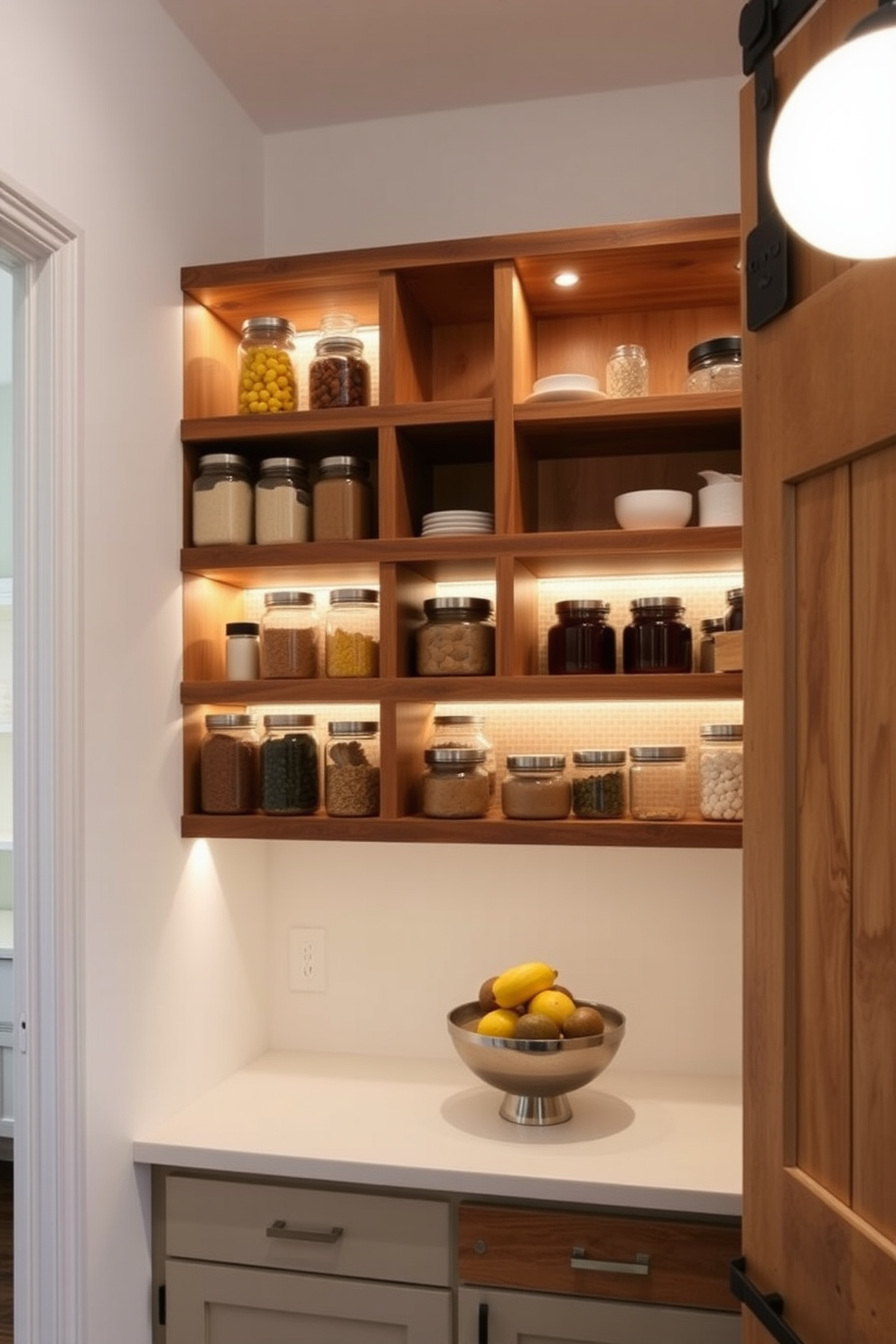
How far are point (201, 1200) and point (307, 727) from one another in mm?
823

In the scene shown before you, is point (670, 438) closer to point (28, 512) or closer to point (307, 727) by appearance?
point (307, 727)

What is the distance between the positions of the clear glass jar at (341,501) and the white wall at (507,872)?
0.61 metres

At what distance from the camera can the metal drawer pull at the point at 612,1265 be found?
1.68 meters

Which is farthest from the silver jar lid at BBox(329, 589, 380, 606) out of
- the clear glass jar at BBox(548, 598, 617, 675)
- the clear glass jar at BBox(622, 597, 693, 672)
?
the clear glass jar at BBox(622, 597, 693, 672)

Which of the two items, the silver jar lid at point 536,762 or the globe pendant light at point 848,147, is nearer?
the globe pendant light at point 848,147

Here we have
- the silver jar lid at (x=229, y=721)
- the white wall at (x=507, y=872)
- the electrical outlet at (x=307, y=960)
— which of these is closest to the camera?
the silver jar lid at (x=229, y=721)

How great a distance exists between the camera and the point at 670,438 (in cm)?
210

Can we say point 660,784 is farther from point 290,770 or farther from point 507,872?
point 290,770

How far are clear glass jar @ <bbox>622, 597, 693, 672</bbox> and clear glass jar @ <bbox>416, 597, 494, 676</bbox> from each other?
253 mm

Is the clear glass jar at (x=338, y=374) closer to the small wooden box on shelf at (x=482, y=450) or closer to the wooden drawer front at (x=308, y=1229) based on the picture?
the small wooden box on shelf at (x=482, y=450)

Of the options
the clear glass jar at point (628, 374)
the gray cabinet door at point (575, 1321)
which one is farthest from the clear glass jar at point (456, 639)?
the gray cabinet door at point (575, 1321)

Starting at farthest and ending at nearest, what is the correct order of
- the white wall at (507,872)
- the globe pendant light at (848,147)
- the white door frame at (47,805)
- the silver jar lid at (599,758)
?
the white wall at (507,872), the silver jar lid at (599,758), the white door frame at (47,805), the globe pendant light at (848,147)

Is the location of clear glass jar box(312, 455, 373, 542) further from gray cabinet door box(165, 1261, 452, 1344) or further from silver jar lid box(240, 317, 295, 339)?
gray cabinet door box(165, 1261, 452, 1344)

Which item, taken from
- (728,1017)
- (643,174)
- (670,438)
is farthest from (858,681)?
(643,174)
